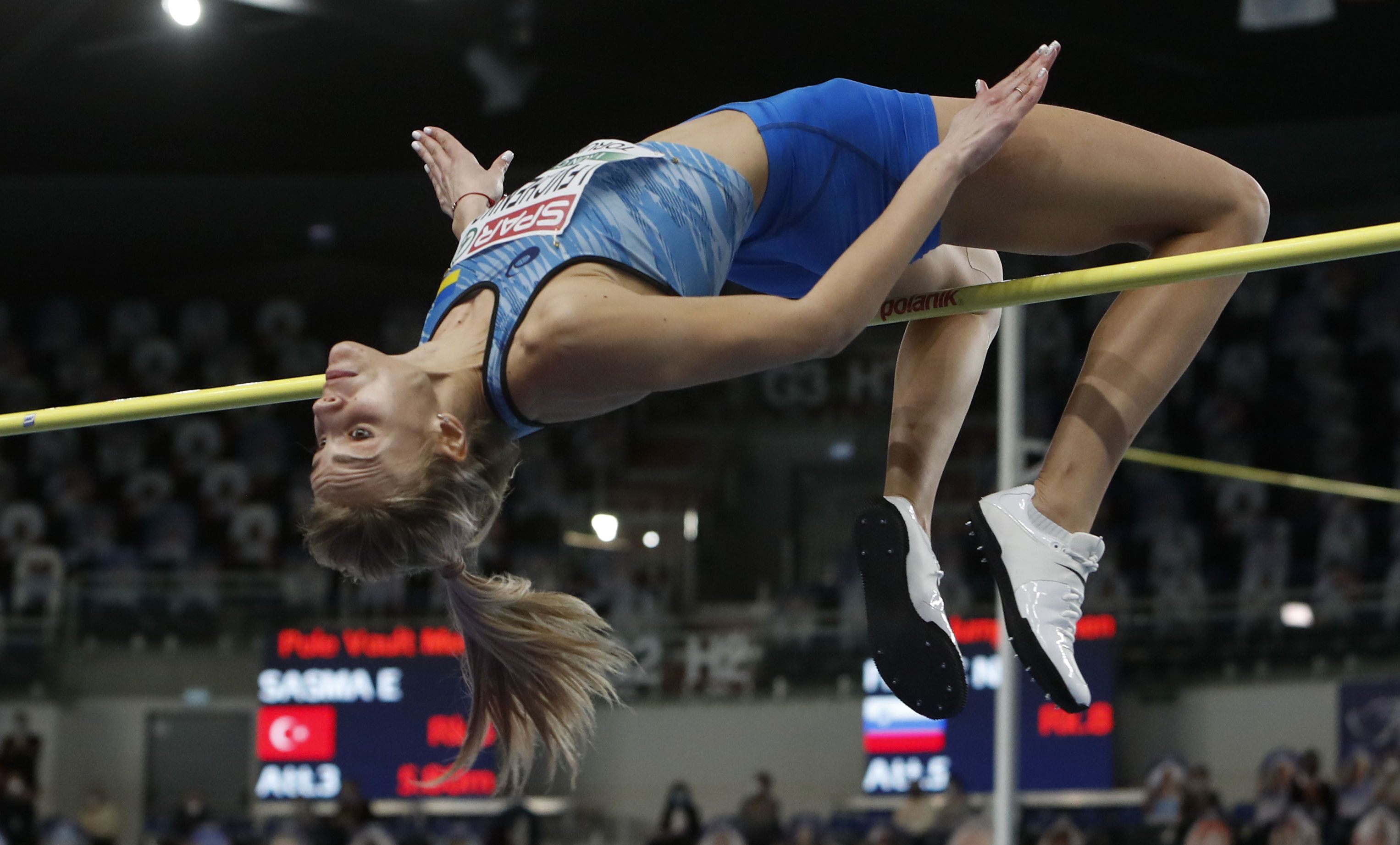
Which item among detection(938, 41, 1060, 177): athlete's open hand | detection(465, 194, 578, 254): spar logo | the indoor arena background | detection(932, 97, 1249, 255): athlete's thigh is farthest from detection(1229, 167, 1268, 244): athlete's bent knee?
the indoor arena background

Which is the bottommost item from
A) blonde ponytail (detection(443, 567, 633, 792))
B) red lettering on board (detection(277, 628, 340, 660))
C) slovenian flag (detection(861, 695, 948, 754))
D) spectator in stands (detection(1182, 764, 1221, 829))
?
spectator in stands (detection(1182, 764, 1221, 829))

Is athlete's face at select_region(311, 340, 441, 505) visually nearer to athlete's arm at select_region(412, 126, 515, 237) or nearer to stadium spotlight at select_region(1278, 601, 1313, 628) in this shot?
athlete's arm at select_region(412, 126, 515, 237)

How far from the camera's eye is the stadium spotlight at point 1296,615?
930 centimetres

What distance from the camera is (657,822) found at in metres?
Answer: 11.0

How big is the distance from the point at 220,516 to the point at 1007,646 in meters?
8.03

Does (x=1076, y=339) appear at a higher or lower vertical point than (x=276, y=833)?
higher

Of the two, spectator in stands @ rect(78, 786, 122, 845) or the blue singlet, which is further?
spectator in stands @ rect(78, 786, 122, 845)

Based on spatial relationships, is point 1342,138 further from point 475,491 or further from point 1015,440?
point 475,491

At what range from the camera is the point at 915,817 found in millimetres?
9195

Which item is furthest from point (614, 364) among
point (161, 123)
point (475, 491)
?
point (161, 123)

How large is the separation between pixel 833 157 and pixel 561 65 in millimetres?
10044

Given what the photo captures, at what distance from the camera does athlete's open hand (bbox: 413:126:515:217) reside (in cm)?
305

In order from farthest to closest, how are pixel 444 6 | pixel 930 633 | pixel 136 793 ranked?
pixel 136 793 → pixel 444 6 → pixel 930 633

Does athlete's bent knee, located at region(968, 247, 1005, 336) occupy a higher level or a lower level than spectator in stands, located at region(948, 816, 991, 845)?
higher
